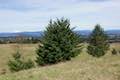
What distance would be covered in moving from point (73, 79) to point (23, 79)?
2.44 metres

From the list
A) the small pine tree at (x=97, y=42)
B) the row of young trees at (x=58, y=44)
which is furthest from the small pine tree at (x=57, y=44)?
the small pine tree at (x=97, y=42)

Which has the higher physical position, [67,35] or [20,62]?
[67,35]

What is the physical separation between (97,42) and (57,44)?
942 inches

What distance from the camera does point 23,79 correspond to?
1577 centimetres

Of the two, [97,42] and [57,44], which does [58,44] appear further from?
[97,42]

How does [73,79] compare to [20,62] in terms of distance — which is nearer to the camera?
[73,79]

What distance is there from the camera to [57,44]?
35.5m

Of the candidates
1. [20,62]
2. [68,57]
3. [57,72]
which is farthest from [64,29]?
[57,72]

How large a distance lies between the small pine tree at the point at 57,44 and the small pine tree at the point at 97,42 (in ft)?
64.3

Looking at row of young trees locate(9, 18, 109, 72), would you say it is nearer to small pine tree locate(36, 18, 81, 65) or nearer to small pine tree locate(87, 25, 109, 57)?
small pine tree locate(36, 18, 81, 65)

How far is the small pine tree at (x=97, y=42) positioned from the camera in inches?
2238

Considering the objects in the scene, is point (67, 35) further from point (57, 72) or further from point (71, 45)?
point (57, 72)

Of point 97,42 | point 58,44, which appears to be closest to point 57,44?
point 58,44

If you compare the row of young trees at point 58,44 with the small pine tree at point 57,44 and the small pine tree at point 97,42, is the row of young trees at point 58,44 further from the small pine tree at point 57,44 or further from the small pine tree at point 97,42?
the small pine tree at point 97,42
